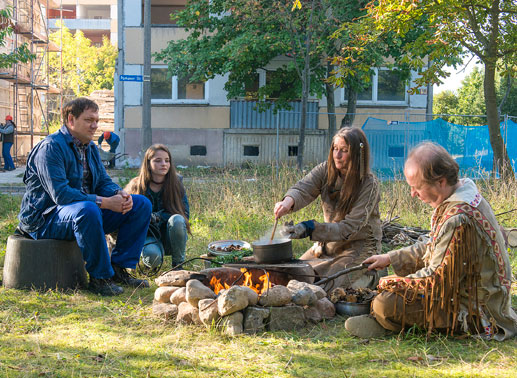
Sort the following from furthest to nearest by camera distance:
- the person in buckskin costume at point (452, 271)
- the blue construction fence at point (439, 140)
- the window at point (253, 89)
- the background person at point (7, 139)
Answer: the window at point (253, 89), the background person at point (7, 139), the blue construction fence at point (439, 140), the person in buckskin costume at point (452, 271)

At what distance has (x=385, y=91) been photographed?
69.4 feet

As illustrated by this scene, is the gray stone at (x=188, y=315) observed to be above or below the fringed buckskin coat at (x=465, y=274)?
below

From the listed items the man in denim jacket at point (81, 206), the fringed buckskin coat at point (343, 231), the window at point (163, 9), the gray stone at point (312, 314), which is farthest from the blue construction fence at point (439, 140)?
the gray stone at point (312, 314)

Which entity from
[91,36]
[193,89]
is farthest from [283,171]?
[91,36]

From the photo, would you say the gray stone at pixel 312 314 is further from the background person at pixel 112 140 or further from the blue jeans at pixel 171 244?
the background person at pixel 112 140

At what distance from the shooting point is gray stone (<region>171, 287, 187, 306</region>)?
4.41 metres

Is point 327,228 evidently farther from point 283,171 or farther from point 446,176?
point 283,171

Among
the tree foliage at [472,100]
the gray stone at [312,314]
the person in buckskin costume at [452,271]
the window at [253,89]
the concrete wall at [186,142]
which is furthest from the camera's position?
the tree foliage at [472,100]

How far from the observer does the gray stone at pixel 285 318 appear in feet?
13.6

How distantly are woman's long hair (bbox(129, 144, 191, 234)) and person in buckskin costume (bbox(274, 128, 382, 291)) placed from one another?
142cm

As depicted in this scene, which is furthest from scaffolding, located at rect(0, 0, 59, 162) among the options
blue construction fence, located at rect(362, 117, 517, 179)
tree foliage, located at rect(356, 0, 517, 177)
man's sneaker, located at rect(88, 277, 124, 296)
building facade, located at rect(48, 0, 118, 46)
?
building facade, located at rect(48, 0, 118, 46)

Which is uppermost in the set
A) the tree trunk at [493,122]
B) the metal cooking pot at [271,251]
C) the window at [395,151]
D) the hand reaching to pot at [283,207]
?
the tree trunk at [493,122]

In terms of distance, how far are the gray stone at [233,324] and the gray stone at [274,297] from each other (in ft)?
0.68

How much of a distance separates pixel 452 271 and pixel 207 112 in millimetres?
18135
